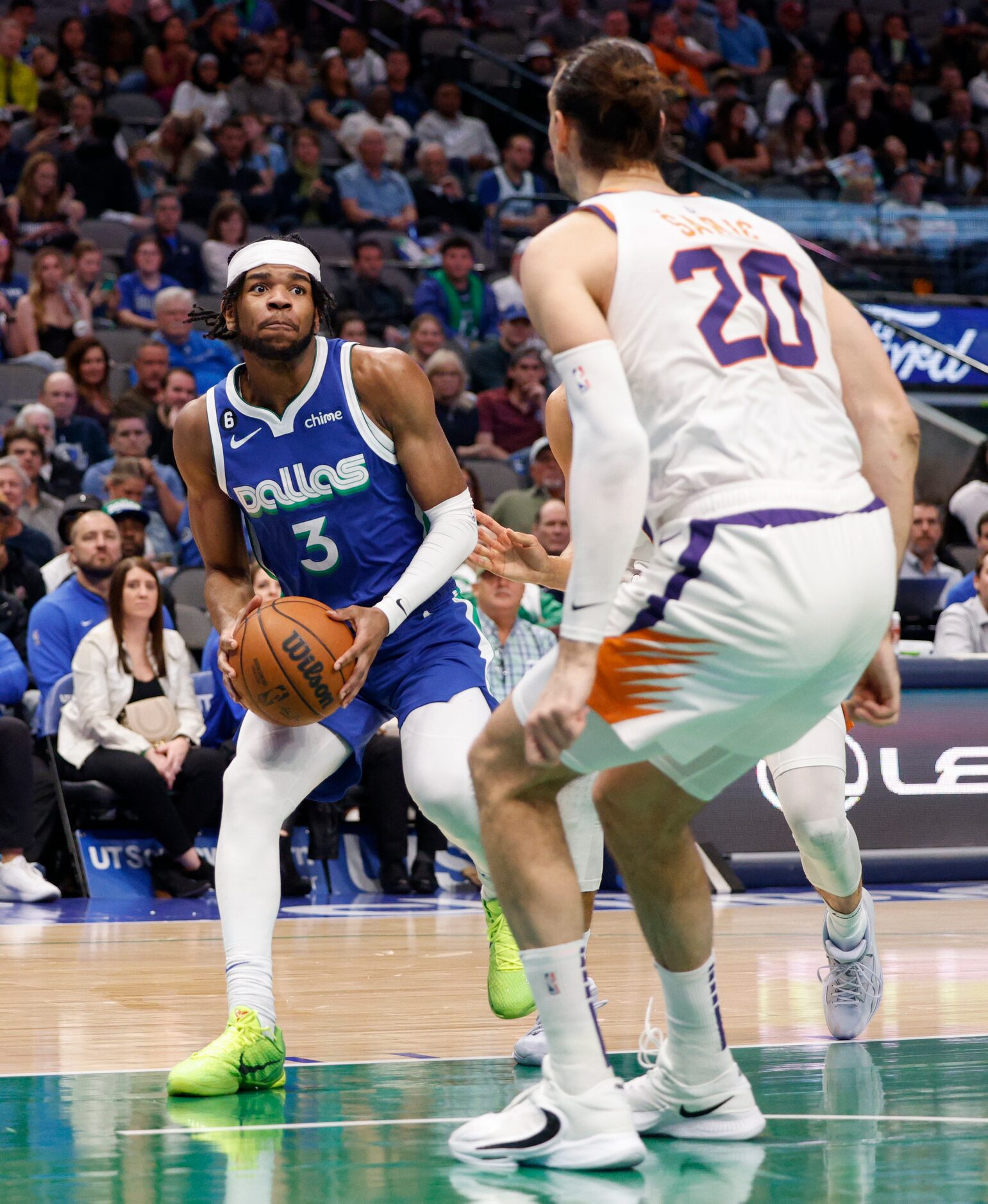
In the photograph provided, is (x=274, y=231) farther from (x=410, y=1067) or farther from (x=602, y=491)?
(x=602, y=491)

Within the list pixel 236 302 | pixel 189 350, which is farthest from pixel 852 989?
pixel 189 350

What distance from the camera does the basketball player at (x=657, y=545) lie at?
9.68 ft

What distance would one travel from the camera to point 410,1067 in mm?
4266

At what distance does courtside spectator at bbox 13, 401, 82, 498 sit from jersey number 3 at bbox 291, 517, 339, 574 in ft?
21.2

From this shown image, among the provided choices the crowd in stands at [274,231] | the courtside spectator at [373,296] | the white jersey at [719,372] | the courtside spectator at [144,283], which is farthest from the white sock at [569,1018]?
the courtside spectator at [373,296]

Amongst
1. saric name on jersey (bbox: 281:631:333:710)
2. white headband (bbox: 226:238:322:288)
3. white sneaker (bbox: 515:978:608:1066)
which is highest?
white headband (bbox: 226:238:322:288)

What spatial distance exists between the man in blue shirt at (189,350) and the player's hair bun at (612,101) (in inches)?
344

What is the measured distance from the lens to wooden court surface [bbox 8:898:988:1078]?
470 cm

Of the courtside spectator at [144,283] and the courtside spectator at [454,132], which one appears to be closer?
the courtside spectator at [144,283]

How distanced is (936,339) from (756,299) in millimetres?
11188

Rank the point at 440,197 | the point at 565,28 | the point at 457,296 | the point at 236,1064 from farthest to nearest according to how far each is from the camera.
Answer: the point at 565,28, the point at 440,197, the point at 457,296, the point at 236,1064

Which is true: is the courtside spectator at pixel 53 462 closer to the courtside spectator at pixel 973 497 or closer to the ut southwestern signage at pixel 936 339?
the courtside spectator at pixel 973 497

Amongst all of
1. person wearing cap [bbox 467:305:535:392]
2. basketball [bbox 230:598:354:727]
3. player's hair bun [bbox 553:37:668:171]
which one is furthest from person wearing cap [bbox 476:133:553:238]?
player's hair bun [bbox 553:37:668:171]

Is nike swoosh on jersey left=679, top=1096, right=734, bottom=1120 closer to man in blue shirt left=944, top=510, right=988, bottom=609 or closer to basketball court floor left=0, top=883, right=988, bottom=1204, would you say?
basketball court floor left=0, top=883, right=988, bottom=1204
